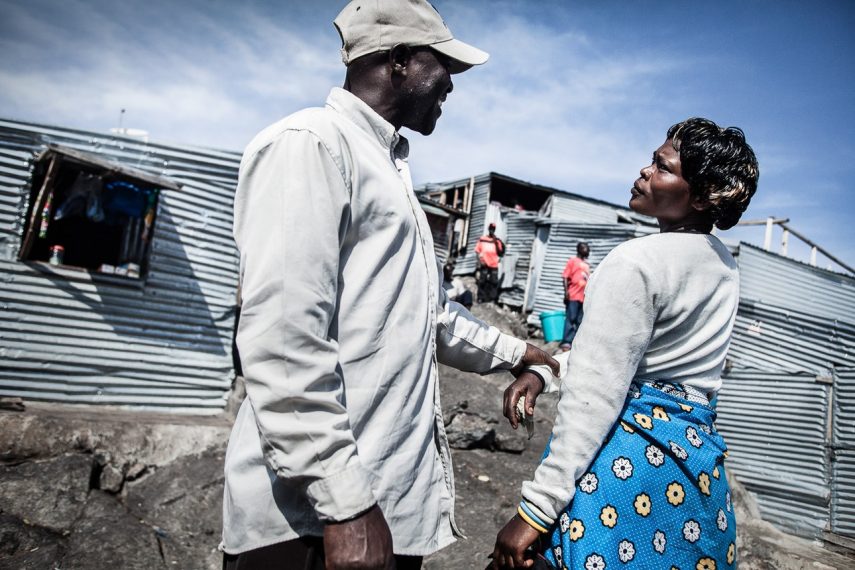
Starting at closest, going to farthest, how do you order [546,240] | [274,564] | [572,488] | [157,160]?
[274,564]
[572,488]
[157,160]
[546,240]

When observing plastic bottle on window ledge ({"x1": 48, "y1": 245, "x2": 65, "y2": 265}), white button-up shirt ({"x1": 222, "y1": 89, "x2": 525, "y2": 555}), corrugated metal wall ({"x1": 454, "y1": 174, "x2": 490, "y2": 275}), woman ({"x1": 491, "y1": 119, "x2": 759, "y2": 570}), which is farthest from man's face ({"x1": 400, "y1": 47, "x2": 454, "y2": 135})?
corrugated metal wall ({"x1": 454, "y1": 174, "x2": 490, "y2": 275})

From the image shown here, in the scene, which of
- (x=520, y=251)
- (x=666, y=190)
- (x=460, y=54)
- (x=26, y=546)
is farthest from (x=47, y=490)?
(x=520, y=251)

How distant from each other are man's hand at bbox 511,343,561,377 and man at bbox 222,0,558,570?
59 cm

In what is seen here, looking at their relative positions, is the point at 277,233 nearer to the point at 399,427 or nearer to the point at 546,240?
the point at 399,427

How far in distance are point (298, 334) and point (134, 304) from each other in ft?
25.5

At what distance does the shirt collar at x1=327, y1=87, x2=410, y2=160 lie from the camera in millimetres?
1472

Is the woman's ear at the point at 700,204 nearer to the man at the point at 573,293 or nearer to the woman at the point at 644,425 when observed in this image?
the woman at the point at 644,425

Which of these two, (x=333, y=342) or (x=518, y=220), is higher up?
(x=518, y=220)

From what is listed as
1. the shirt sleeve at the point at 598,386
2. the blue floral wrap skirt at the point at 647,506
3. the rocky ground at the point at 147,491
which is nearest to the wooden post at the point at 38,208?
the rocky ground at the point at 147,491

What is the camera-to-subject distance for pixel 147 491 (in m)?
6.18

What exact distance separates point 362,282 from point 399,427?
356 mm

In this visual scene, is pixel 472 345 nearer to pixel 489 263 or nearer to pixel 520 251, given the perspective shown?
pixel 489 263

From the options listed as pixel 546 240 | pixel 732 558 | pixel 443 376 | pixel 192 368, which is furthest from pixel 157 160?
pixel 546 240

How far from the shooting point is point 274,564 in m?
1.17
